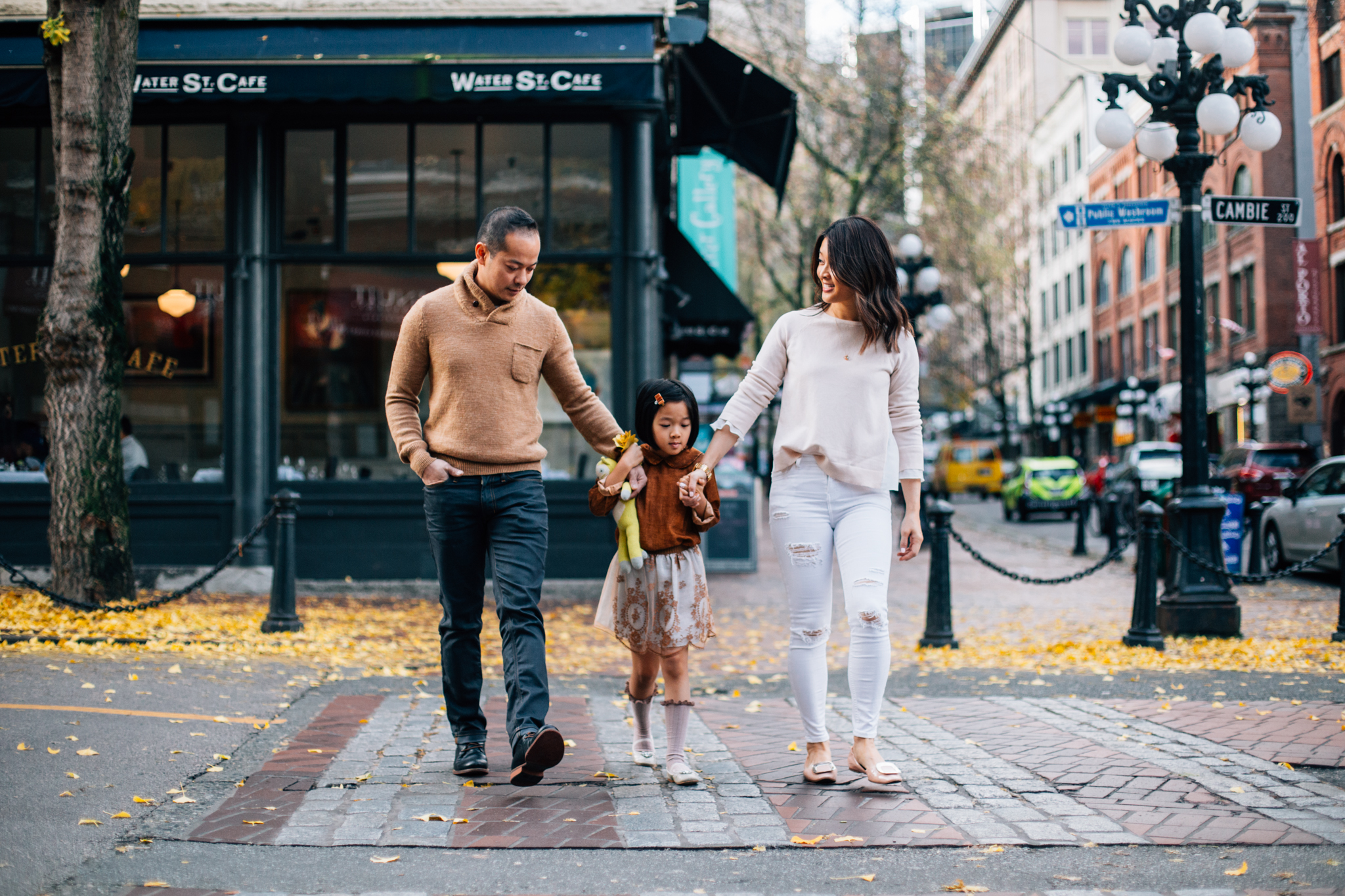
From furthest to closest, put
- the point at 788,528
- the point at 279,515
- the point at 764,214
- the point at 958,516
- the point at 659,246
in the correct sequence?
1. the point at 958,516
2. the point at 764,214
3. the point at 659,246
4. the point at 279,515
5. the point at 788,528

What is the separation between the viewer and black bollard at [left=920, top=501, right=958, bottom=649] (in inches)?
329

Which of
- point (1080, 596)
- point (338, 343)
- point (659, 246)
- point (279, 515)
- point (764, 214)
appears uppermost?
point (764, 214)

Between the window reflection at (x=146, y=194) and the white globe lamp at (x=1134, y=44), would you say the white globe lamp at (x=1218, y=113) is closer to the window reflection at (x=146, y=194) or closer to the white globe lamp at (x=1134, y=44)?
the white globe lamp at (x=1134, y=44)

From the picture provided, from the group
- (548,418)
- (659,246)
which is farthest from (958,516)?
(548,418)

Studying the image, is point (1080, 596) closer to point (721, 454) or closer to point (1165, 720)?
point (1165, 720)

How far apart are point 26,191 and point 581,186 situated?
5232 millimetres

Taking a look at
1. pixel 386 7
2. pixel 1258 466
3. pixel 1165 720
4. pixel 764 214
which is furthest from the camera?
pixel 764 214

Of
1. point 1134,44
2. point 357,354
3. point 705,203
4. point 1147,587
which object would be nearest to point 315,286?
point 357,354

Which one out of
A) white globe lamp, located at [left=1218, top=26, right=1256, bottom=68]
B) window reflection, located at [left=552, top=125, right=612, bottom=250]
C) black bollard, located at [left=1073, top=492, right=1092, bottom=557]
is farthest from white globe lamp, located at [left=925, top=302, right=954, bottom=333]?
white globe lamp, located at [left=1218, top=26, right=1256, bottom=68]

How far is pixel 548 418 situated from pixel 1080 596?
5.44 m

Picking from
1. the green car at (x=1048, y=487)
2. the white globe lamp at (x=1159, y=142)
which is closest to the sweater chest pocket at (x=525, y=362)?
the white globe lamp at (x=1159, y=142)

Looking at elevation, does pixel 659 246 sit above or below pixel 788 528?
above

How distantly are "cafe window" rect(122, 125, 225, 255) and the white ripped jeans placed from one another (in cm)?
883

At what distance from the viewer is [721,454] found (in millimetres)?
4539
